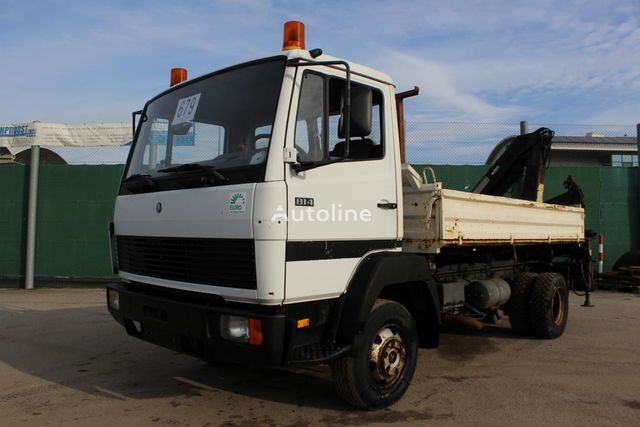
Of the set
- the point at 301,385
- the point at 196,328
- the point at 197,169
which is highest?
the point at 197,169

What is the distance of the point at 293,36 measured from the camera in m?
3.52

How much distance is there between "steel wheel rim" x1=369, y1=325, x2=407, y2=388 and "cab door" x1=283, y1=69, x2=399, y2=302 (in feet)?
1.95

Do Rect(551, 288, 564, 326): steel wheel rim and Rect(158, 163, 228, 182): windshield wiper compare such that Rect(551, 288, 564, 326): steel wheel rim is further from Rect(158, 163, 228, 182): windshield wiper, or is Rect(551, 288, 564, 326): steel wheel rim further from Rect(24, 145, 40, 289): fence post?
Rect(24, 145, 40, 289): fence post

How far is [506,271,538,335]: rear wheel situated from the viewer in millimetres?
6238

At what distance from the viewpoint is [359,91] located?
3707mm

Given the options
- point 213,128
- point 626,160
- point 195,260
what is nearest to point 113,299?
point 195,260

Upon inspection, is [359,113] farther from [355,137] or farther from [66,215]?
[66,215]

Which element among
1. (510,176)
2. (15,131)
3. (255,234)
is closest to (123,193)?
(255,234)

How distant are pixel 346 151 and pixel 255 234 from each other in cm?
83

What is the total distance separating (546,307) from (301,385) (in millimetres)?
3335

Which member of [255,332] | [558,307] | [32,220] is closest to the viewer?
[255,332]

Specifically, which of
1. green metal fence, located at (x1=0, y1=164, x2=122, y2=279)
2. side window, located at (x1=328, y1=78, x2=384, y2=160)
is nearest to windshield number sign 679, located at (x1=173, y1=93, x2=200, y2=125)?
side window, located at (x1=328, y1=78, x2=384, y2=160)

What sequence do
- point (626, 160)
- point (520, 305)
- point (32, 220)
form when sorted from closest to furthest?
point (520, 305), point (32, 220), point (626, 160)

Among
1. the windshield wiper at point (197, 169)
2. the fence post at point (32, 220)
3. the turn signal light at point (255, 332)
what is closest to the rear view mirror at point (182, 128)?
the windshield wiper at point (197, 169)
